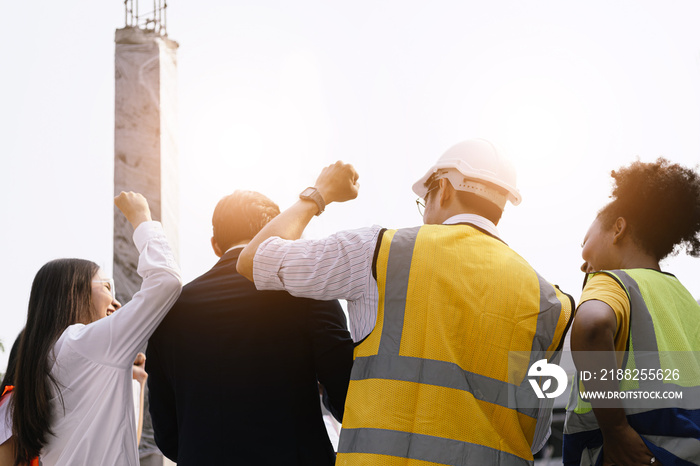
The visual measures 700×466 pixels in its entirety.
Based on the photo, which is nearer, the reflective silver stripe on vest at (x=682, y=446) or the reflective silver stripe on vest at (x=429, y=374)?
the reflective silver stripe on vest at (x=429, y=374)

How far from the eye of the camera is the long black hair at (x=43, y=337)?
2.63 m

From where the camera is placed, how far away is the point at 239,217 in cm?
268

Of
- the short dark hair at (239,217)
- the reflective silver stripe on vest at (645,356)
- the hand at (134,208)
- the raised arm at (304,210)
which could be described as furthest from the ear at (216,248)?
the reflective silver stripe on vest at (645,356)

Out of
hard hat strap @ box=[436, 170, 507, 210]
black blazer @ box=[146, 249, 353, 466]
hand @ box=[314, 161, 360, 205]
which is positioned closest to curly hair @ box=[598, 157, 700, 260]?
hard hat strap @ box=[436, 170, 507, 210]

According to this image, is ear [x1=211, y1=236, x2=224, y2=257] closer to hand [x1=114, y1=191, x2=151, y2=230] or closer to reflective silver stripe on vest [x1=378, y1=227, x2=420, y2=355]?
hand [x1=114, y1=191, x2=151, y2=230]

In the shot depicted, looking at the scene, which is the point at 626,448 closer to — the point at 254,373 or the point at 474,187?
the point at 474,187

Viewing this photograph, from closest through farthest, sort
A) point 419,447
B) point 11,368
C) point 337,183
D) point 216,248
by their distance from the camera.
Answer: point 419,447
point 337,183
point 216,248
point 11,368

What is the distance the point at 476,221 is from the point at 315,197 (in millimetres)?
545

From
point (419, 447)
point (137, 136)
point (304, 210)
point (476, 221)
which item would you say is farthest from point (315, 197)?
point (137, 136)

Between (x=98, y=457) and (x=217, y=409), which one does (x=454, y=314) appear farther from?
(x=98, y=457)

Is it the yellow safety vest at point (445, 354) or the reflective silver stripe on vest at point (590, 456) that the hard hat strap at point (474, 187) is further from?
the reflective silver stripe on vest at point (590, 456)

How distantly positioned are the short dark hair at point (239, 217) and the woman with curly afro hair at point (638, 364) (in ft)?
4.13

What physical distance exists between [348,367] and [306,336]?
0.21m

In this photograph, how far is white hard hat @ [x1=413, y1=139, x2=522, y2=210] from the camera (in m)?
2.27
